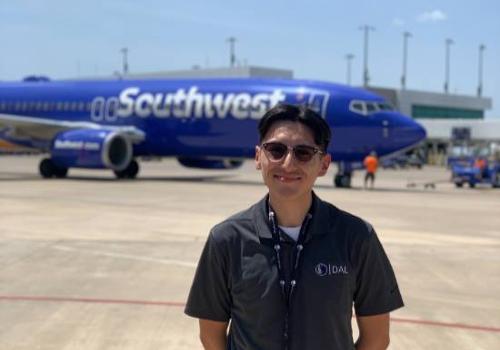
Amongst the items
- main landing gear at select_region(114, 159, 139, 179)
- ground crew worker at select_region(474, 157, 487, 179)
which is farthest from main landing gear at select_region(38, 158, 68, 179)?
ground crew worker at select_region(474, 157, 487, 179)

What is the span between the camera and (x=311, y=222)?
2.74 meters

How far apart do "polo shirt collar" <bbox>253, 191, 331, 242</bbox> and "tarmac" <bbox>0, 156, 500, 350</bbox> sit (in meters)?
3.25

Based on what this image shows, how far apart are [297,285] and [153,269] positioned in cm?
654

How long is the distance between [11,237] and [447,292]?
272 inches

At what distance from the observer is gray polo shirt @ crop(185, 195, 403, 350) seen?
265 cm

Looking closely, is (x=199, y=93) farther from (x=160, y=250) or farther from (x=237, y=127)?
(x=160, y=250)

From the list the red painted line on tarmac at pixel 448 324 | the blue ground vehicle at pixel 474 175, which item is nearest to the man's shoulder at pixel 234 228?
the red painted line on tarmac at pixel 448 324

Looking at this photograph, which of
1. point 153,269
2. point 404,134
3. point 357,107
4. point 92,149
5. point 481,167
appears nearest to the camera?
point 153,269

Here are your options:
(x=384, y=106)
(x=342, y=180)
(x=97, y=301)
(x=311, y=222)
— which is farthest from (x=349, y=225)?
(x=342, y=180)

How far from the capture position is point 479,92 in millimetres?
107500

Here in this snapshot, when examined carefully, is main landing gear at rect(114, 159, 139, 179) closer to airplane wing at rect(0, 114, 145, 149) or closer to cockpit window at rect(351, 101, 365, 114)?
airplane wing at rect(0, 114, 145, 149)

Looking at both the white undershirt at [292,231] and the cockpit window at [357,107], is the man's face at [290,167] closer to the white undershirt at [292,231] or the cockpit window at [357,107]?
the white undershirt at [292,231]

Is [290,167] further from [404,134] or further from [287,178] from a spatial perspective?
[404,134]

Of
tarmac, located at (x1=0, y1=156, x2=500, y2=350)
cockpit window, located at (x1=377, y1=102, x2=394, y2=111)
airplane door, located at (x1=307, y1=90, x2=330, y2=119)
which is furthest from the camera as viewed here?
cockpit window, located at (x1=377, y1=102, x2=394, y2=111)
